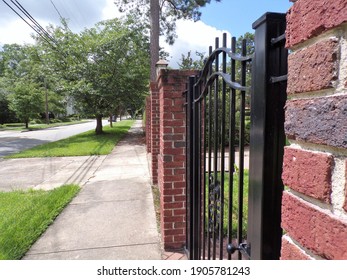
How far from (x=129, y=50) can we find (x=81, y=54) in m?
2.74

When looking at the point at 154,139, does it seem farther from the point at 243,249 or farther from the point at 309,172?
the point at 309,172

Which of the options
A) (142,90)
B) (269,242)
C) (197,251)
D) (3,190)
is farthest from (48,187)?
(142,90)

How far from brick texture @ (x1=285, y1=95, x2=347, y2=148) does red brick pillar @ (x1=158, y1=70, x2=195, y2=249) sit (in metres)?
1.89

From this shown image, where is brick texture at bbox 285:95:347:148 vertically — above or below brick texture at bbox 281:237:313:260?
above

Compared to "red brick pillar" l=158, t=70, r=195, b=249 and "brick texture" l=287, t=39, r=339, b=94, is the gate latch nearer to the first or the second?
"brick texture" l=287, t=39, r=339, b=94

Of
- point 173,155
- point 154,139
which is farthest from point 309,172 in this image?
point 154,139

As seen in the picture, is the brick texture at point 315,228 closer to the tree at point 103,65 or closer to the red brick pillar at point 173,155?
the red brick pillar at point 173,155

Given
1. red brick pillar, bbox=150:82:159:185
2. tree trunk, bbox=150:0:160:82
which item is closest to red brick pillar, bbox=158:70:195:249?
red brick pillar, bbox=150:82:159:185

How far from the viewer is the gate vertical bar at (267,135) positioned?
879mm

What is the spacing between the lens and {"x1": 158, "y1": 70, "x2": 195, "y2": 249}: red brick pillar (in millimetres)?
2514

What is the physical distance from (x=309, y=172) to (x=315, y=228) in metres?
0.13

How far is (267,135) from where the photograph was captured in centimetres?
90

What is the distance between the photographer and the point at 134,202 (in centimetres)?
412

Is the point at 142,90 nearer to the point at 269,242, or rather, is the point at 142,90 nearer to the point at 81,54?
the point at 81,54
